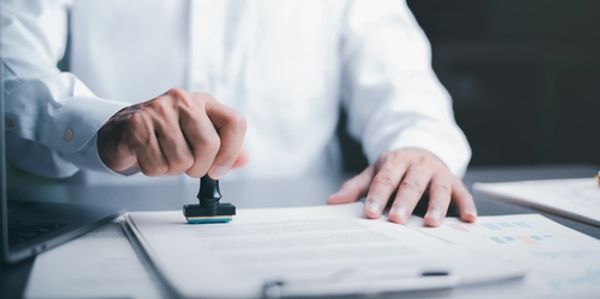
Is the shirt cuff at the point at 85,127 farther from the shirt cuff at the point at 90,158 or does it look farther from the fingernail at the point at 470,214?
the fingernail at the point at 470,214

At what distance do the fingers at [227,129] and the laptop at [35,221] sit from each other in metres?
0.11

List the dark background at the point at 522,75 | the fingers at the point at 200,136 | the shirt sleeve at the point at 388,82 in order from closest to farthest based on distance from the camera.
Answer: the fingers at the point at 200,136
the shirt sleeve at the point at 388,82
the dark background at the point at 522,75

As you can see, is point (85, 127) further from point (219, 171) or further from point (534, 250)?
point (534, 250)

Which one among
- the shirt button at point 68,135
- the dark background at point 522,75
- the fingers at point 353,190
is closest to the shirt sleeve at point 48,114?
the shirt button at point 68,135

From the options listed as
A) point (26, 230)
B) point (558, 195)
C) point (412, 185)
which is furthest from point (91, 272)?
point (558, 195)

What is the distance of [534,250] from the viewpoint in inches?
17.3

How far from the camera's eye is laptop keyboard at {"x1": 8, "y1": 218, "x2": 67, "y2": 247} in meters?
0.42

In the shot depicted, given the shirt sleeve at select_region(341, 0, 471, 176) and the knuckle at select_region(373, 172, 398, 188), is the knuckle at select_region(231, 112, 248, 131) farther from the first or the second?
the shirt sleeve at select_region(341, 0, 471, 176)

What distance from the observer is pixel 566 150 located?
6.17 feet

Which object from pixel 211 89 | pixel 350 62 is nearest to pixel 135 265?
pixel 211 89

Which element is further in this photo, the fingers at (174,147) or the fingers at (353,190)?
the fingers at (353,190)

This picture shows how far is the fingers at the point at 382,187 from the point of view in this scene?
541 mm

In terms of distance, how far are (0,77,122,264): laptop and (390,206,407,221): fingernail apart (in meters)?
0.24

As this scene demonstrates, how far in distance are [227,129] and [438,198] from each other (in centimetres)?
21
